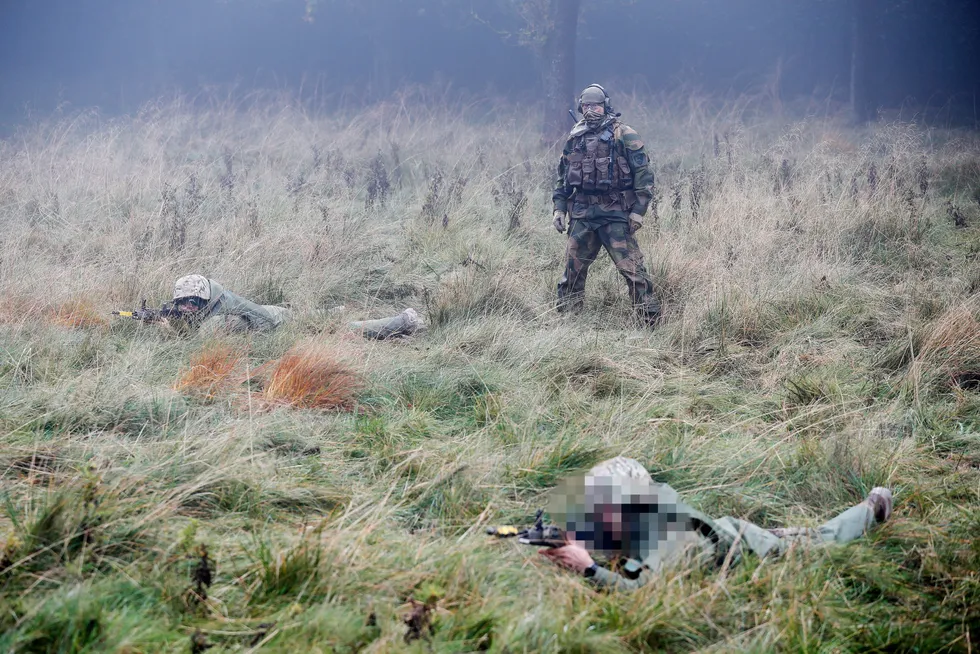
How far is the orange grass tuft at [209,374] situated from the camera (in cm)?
407

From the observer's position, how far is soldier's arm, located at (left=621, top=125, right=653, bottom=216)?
19.0 ft

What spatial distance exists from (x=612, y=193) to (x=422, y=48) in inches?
623

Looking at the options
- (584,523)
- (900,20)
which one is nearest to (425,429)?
(584,523)

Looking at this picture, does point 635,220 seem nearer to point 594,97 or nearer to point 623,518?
point 594,97

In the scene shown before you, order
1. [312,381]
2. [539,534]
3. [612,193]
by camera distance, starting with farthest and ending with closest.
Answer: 1. [612,193]
2. [312,381]
3. [539,534]

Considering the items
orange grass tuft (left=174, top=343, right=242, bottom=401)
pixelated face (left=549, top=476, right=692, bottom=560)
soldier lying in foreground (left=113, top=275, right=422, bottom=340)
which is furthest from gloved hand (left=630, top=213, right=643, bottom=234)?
pixelated face (left=549, top=476, right=692, bottom=560)

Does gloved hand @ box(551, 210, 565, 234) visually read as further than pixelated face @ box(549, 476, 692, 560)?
Yes

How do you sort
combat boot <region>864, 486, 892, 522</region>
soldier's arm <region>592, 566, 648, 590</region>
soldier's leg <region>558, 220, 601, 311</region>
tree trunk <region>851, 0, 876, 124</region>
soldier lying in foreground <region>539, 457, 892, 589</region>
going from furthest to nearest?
tree trunk <region>851, 0, 876, 124</region>
soldier's leg <region>558, 220, 601, 311</region>
combat boot <region>864, 486, 892, 522</region>
soldier lying in foreground <region>539, 457, 892, 589</region>
soldier's arm <region>592, 566, 648, 590</region>

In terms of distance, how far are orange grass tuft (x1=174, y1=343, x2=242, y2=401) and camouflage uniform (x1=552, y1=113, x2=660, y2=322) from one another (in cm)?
243

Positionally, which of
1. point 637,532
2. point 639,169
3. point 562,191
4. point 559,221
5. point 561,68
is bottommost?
point 637,532

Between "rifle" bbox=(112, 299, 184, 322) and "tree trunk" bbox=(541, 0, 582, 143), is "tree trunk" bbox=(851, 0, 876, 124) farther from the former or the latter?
"rifle" bbox=(112, 299, 184, 322)

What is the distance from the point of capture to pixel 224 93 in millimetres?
17016

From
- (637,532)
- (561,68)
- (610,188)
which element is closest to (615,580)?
(637,532)

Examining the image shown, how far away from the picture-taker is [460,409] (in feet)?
13.9
